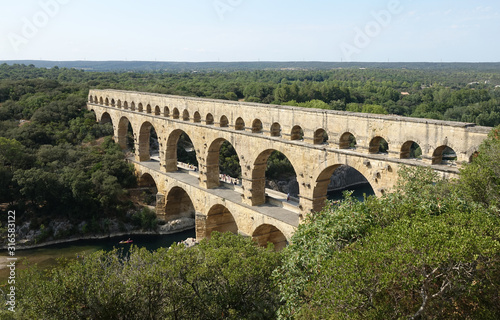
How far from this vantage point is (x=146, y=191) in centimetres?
3294

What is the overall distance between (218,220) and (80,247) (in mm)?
9691

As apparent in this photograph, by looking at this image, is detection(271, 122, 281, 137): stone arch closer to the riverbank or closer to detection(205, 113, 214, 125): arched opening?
detection(205, 113, 214, 125): arched opening

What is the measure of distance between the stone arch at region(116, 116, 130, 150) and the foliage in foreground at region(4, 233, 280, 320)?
86.3 ft

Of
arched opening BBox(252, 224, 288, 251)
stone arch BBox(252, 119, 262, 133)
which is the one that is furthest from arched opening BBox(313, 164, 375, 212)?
stone arch BBox(252, 119, 262, 133)

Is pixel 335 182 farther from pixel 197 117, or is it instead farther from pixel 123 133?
pixel 197 117

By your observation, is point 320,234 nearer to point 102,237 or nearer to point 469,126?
point 469,126

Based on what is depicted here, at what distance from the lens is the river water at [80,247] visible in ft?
83.1

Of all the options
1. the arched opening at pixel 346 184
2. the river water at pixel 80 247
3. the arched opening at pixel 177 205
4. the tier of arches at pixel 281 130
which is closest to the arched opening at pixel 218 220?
the river water at pixel 80 247

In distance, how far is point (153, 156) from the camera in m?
35.8

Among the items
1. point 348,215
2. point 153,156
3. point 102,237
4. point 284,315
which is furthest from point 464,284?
point 153,156

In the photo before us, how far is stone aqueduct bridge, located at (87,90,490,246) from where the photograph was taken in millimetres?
14797

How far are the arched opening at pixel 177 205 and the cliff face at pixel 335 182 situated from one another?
34.8ft

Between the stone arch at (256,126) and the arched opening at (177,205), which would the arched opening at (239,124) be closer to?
the stone arch at (256,126)

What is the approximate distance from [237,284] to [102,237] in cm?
2001
